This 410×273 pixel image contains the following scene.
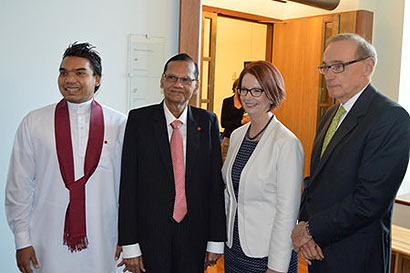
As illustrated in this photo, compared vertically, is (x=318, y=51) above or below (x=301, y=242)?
above

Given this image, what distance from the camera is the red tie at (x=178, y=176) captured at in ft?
5.84

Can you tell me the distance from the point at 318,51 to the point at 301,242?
9.88ft

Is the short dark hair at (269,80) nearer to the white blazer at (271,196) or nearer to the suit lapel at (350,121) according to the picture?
the white blazer at (271,196)

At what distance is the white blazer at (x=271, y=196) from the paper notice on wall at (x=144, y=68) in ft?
3.45

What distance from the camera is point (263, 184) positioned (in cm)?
176

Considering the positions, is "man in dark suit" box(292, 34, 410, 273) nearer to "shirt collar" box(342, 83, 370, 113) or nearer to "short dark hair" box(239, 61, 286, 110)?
"shirt collar" box(342, 83, 370, 113)

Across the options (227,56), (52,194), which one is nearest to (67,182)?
(52,194)

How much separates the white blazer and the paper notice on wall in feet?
3.45

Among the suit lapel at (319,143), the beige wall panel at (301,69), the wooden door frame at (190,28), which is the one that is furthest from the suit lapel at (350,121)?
the beige wall panel at (301,69)

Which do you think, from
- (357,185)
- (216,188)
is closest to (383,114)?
(357,185)

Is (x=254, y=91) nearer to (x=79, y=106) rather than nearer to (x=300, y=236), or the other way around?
(x=300, y=236)

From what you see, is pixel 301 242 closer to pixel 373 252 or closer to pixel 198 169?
pixel 373 252

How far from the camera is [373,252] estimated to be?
1675 mm

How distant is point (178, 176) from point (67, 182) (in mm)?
471
